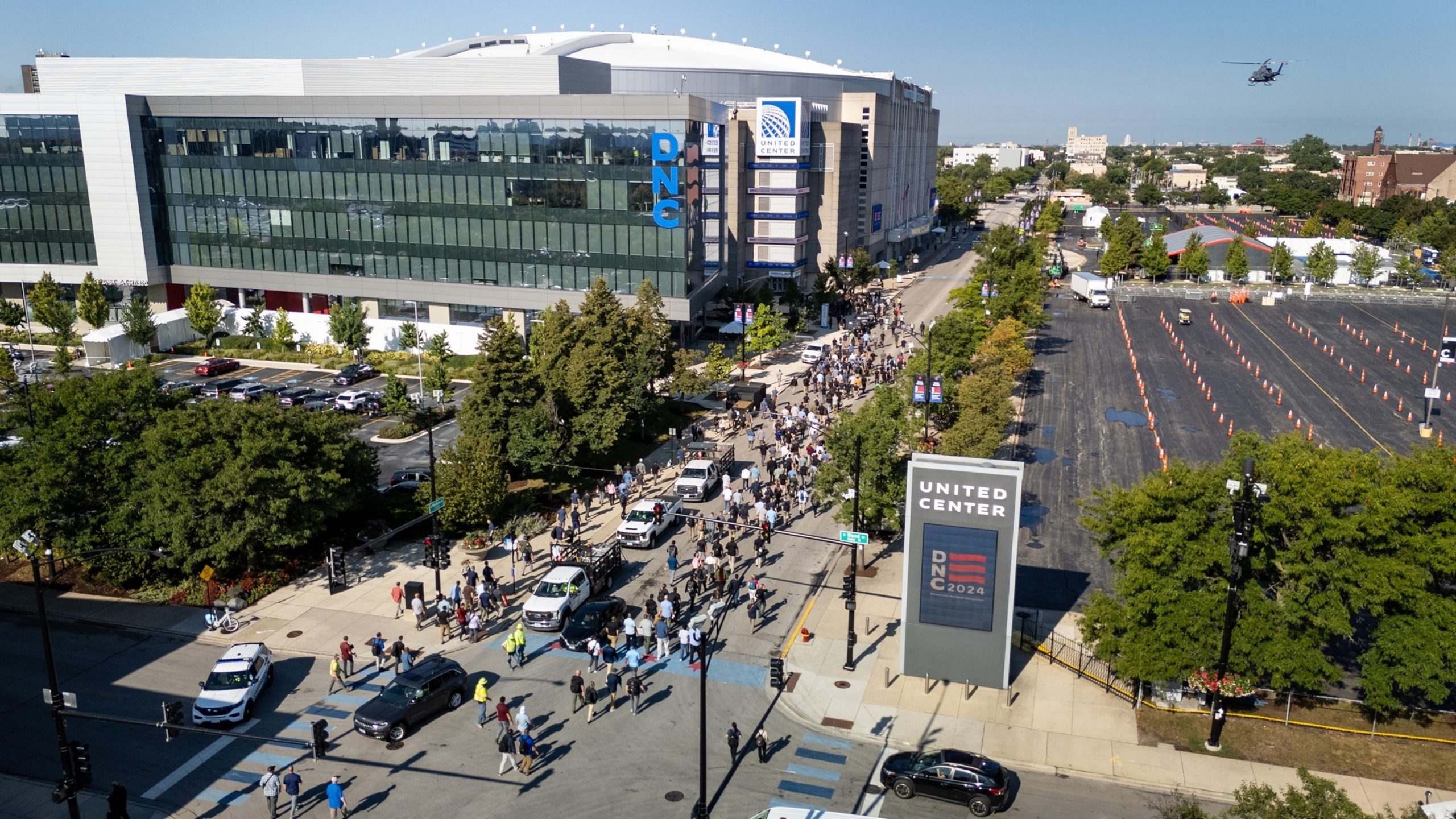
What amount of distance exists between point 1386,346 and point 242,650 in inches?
3322

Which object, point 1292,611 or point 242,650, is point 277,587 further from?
point 1292,611

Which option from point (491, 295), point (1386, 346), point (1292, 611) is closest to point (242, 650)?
point (1292, 611)

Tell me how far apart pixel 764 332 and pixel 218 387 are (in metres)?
36.1

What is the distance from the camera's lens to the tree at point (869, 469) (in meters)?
35.4

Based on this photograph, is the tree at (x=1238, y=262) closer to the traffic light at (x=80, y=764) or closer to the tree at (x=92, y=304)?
the tree at (x=92, y=304)

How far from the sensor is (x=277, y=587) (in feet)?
114

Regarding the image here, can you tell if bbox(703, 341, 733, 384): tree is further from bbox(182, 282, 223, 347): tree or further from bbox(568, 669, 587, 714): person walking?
bbox(182, 282, 223, 347): tree

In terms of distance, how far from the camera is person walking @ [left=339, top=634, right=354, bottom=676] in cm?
2816

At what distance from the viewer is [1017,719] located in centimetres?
2631

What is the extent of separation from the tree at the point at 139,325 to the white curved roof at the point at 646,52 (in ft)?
166

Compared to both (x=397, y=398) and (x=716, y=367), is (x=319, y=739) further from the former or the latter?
(x=716, y=367)

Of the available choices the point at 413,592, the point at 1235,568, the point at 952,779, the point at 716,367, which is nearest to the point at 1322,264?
the point at 716,367

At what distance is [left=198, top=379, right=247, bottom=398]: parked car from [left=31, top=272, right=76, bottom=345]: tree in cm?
1683

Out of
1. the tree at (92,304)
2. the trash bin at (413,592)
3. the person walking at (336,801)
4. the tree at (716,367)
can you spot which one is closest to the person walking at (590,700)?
the person walking at (336,801)
